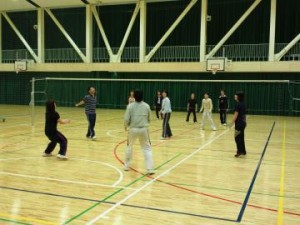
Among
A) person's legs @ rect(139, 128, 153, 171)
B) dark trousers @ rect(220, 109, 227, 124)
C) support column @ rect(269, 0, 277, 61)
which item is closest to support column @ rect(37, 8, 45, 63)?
support column @ rect(269, 0, 277, 61)

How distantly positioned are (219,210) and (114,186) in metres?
2.04

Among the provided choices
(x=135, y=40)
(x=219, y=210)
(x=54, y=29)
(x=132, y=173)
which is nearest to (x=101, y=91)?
(x=135, y=40)

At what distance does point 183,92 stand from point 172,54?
129 inches

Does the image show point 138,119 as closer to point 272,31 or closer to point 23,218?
point 23,218

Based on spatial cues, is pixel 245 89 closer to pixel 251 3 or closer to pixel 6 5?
pixel 251 3

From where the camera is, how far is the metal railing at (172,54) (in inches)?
1021

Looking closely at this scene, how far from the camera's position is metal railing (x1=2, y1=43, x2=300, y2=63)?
85.1ft

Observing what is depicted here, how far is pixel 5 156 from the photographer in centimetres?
907

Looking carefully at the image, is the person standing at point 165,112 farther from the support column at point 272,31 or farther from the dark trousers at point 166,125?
the support column at point 272,31

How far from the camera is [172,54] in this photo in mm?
28578

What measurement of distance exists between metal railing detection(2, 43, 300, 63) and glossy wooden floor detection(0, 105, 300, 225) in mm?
16205

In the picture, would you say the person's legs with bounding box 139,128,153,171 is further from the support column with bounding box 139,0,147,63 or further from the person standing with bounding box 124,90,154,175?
the support column with bounding box 139,0,147,63

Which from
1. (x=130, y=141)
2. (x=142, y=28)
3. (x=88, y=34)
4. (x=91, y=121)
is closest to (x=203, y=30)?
(x=142, y=28)

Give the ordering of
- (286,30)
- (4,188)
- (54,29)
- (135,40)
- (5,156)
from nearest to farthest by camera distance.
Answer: (4,188), (5,156), (286,30), (135,40), (54,29)
